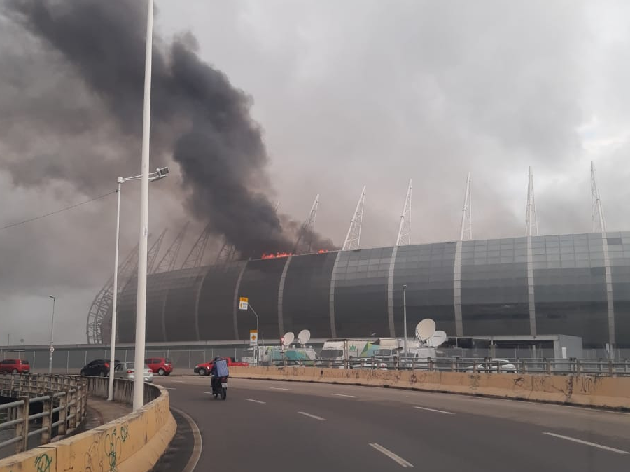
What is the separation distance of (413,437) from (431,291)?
7753cm

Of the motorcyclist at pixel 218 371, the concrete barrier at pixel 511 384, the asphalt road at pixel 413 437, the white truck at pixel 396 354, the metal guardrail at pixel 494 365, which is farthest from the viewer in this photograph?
the white truck at pixel 396 354

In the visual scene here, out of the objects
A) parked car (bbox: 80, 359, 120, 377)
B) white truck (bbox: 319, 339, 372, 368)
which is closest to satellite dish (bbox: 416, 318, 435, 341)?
white truck (bbox: 319, 339, 372, 368)

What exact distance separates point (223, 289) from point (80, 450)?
101432 millimetres

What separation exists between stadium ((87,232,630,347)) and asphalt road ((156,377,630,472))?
6592 cm

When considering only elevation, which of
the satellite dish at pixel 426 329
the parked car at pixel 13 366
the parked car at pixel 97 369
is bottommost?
the parked car at pixel 13 366

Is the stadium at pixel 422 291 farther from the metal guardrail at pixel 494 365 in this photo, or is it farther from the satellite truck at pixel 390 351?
the metal guardrail at pixel 494 365

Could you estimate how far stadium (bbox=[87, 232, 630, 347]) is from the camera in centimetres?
8219

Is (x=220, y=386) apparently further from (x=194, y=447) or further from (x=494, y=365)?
(x=494, y=365)

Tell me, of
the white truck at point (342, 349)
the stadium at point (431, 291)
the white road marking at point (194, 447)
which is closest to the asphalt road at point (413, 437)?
the white road marking at point (194, 447)

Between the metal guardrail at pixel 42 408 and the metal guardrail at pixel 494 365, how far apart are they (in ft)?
60.7

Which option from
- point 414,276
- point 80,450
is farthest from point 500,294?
point 80,450

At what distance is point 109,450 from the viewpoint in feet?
27.2

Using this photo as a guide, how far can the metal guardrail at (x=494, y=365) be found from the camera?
2908 cm

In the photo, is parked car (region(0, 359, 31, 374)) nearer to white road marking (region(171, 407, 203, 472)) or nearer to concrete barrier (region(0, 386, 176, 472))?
white road marking (region(171, 407, 203, 472))
